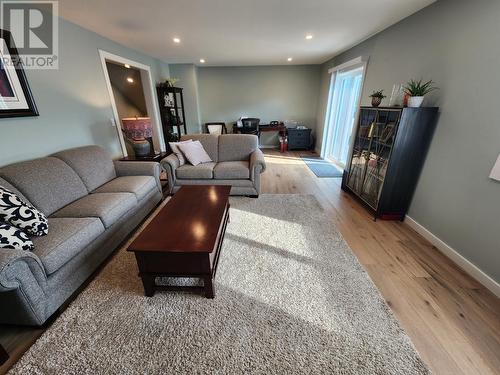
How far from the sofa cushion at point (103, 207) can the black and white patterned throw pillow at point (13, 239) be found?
0.45 m

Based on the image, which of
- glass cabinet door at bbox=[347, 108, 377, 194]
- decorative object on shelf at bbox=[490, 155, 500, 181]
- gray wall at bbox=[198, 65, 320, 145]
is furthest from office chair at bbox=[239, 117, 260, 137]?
decorative object on shelf at bbox=[490, 155, 500, 181]

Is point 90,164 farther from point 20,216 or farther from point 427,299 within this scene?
point 427,299

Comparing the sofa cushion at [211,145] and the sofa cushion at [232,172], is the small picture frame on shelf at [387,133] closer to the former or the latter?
the sofa cushion at [232,172]

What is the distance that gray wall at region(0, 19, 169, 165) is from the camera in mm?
1966

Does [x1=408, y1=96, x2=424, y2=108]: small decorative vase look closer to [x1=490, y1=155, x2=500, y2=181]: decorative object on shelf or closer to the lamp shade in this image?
[x1=490, y1=155, x2=500, y2=181]: decorative object on shelf

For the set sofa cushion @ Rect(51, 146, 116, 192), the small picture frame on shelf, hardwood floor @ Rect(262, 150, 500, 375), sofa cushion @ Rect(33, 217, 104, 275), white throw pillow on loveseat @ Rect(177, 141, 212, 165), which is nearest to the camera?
hardwood floor @ Rect(262, 150, 500, 375)

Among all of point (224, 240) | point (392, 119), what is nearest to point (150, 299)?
point (224, 240)

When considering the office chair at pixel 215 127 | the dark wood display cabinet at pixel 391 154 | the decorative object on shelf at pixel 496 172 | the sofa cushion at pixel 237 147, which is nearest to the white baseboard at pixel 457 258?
the dark wood display cabinet at pixel 391 154

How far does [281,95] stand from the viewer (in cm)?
600

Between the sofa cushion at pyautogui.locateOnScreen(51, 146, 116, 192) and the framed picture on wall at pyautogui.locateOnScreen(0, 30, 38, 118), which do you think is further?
the sofa cushion at pyautogui.locateOnScreen(51, 146, 116, 192)

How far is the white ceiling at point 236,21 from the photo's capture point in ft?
6.95

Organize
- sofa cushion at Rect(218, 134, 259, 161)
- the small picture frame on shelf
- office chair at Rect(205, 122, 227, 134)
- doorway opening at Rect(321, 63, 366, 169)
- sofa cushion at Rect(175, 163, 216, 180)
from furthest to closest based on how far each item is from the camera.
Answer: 1. office chair at Rect(205, 122, 227, 134)
2. doorway opening at Rect(321, 63, 366, 169)
3. sofa cushion at Rect(218, 134, 259, 161)
4. sofa cushion at Rect(175, 163, 216, 180)
5. the small picture frame on shelf

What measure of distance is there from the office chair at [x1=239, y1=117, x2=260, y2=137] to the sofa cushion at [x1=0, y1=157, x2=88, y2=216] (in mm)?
4351

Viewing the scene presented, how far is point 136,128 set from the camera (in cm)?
293
